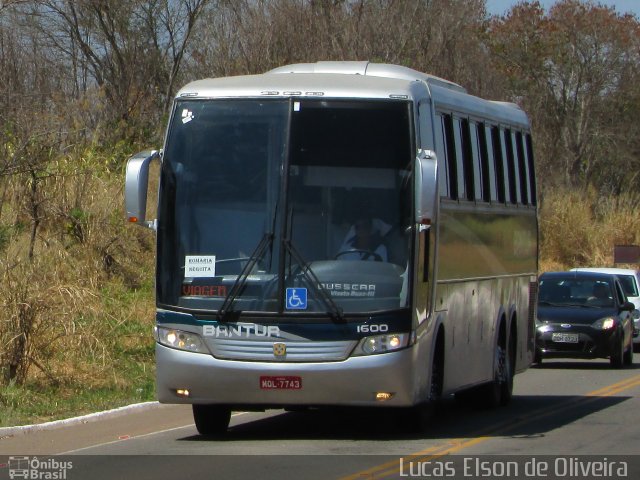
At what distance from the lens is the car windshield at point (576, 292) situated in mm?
23828

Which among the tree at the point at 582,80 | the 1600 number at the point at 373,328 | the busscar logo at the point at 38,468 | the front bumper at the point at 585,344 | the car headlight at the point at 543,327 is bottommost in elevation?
the busscar logo at the point at 38,468

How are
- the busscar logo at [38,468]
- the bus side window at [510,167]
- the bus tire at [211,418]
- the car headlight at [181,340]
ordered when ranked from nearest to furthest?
1. the busscar logo at [38,468]
2. the car headlight at [181,340]
3. the bus tire at [211,418]
4. the bus side window at [510,167]

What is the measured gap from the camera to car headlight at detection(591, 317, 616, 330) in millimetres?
22672

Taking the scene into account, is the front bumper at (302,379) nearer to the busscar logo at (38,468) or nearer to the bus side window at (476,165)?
the busscar logo at (38,468)

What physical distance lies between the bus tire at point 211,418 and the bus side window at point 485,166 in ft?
13.7

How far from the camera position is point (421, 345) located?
1224cm

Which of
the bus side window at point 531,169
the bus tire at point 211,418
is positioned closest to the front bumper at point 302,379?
the bus tire at point 211,418

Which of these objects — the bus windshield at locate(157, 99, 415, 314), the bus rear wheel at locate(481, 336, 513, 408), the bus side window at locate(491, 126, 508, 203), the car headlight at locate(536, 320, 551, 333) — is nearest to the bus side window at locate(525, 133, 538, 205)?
the bus side window at locate(491, 126, 508, 203)

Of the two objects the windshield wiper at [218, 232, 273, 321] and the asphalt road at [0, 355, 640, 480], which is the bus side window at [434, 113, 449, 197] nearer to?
the windshield wiper at [218, 232, 273, 321]

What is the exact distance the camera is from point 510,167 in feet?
54.9

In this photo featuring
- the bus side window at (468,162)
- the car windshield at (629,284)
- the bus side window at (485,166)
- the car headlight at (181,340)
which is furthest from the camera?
the car windshield at (629,284)

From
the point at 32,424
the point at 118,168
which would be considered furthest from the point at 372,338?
the point at 118,168

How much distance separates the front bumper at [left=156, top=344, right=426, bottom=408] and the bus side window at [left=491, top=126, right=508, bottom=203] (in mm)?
4610

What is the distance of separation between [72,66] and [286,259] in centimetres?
2542
